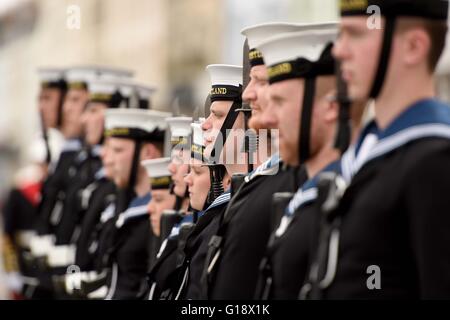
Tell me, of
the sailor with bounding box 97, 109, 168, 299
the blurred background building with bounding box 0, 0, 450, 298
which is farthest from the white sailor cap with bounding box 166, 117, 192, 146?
the blurred background building with bounding box 0, 0, 450, 298

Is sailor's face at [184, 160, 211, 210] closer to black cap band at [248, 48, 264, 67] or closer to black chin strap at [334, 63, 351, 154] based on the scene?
black cap band at [248, 48, 264, 67]

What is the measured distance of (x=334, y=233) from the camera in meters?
4.25

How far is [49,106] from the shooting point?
43.9ft

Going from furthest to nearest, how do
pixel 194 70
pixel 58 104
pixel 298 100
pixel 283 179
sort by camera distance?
pixel 194 70, pixel 58 104, pixel 283 179, pixel 298 100

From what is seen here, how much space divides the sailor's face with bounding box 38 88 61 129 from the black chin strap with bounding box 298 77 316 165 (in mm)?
8502

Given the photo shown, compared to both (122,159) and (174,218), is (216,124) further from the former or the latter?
(122,159)

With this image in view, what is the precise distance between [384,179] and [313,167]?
0.80 meters

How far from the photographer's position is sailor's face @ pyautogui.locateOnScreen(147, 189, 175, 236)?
814 centimetres

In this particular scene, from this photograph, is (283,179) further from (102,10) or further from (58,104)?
(102,10)

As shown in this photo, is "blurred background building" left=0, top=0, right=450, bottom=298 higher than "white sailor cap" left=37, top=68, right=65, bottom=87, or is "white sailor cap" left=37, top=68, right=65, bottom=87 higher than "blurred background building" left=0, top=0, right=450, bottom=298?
"white sailor cap" left=37, top=68, right=65, bottom=87

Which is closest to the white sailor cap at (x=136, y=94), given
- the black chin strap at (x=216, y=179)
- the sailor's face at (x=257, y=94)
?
the black chin strap at (x=216, y=179)

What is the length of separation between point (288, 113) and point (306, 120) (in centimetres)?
7

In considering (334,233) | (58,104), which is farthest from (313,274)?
(58,104)

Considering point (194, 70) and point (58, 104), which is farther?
point (194, 70)
